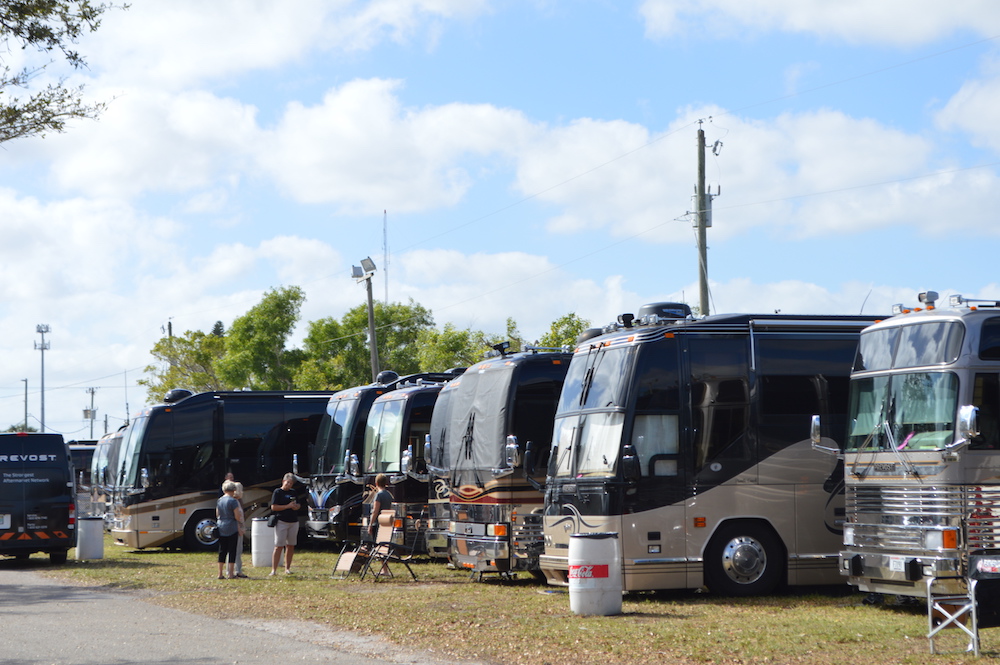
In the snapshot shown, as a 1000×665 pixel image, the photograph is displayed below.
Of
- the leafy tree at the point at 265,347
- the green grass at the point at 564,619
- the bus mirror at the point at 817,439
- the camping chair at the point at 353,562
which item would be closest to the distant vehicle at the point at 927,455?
the bus mirror at the point at 817,439

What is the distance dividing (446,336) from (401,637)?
102 feet

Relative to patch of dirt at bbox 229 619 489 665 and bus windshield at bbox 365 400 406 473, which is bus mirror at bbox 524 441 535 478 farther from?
bus windshield at bbox 365 400 406 473

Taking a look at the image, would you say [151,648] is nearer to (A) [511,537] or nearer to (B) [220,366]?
(A) [511,537]

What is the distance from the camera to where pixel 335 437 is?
2520 centimetres

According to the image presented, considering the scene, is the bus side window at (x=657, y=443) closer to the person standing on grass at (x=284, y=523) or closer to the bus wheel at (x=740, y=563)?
the bus wheel at (x=740, y=563)

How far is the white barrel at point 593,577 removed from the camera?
1317cm

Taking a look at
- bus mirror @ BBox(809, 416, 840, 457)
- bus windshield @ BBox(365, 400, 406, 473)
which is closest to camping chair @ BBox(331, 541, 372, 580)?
bus windshield @ BBox(365, 400, 406, 473)

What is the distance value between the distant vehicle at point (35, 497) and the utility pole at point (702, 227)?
47.8 ft

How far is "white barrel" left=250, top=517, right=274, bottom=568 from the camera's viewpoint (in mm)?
21359

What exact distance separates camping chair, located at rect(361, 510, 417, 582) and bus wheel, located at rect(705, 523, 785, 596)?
17.3ft

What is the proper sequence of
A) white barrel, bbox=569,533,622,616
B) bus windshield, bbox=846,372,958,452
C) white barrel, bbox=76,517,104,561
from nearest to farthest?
1. bus windshield, bbox=846,372,958,452
2. white barrel, bbox=569,533,622,616
3. white barrel, bbox=76,517,104,561

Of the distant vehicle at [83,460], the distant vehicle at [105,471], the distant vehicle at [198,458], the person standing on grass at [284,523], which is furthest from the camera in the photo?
the distant vehicle at [83,460]

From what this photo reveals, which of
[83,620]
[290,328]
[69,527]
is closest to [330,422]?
[69,527]

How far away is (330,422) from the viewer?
84.4 ft
